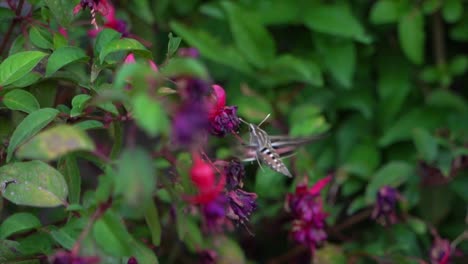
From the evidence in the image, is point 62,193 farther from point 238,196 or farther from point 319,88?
point 319,88

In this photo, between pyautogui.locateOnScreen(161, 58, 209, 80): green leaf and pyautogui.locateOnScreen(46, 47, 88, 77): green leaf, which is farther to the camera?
pyautogui.locateOnScreen(46, 47, 88, 77): green leaf

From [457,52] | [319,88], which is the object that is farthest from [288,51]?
[457,52]

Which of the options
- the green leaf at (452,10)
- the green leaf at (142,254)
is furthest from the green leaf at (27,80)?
the green leaf at (452,10)

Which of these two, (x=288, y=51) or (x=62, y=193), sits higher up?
(x=62, y=193)

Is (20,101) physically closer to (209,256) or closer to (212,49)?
(209,256)

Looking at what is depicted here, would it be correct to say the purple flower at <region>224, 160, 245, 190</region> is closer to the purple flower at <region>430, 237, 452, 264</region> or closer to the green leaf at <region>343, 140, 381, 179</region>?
the purple flower at <region>430, 237, 452, 264</region>

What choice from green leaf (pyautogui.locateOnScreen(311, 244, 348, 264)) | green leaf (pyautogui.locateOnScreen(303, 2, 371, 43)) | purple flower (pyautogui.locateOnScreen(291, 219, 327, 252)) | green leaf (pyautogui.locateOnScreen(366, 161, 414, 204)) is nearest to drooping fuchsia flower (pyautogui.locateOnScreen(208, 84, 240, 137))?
purple flower (pyautogui.locateOnScreen(291, 219, 327, 252))
